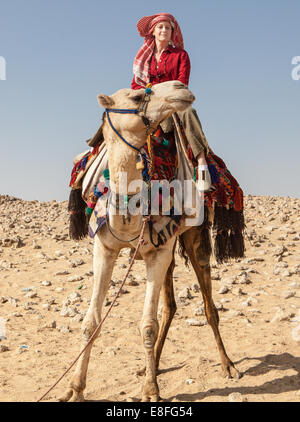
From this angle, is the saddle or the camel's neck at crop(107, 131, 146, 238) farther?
the saddle

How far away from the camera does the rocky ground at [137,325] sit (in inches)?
192

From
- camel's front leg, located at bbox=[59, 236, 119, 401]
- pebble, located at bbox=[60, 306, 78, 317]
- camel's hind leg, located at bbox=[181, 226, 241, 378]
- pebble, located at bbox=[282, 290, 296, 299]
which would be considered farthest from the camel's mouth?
pebble, located at bbox=[282, 290, 296, 299]

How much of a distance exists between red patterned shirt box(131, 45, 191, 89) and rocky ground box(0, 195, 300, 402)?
3271 mm

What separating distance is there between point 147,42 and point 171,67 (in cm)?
51

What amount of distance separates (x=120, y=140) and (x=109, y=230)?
0.88 m

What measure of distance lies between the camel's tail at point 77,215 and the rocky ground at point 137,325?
5.26 feet

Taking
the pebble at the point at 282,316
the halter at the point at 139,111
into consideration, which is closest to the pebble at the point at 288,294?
the pebble at the point at 282,316

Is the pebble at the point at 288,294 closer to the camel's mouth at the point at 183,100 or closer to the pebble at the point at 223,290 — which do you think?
the pebble at the point at 223,290

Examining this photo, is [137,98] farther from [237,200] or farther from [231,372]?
[231,372]

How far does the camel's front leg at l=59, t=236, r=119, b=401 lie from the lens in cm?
432

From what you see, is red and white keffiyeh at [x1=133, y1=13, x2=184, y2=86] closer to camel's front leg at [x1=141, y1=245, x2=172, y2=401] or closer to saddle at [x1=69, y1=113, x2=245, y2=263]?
saddle at [x1=69, y1=113, x2=245, y2=263]

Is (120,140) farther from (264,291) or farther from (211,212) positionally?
(264,291)

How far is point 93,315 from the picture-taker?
4340mm

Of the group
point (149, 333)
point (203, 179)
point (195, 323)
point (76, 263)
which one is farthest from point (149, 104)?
point (76, 263)
